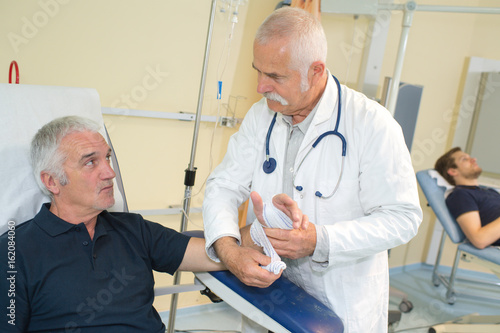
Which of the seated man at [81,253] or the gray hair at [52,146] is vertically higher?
the gray hair at [52,146]

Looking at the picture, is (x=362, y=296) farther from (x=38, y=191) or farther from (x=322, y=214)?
(x=38, y=191)

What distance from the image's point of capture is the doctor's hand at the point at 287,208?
3.76ft

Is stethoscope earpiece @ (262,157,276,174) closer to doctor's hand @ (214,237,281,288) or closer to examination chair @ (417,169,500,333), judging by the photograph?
doctor's hand @ (214,237,281,288)

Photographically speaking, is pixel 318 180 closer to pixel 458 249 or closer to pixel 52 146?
pixel 52 146

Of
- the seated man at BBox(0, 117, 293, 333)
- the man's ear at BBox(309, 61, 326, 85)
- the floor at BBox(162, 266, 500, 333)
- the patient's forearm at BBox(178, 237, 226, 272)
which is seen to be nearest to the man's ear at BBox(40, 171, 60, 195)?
the seated man at BBox(0, 117, 293, 333)

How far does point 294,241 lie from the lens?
45.8 inches

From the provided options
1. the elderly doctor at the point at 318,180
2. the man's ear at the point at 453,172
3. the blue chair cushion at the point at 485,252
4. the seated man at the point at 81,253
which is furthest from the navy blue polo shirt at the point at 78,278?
the man's ear at the point at 453,172

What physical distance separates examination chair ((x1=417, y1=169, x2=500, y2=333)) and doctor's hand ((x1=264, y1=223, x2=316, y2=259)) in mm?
1667

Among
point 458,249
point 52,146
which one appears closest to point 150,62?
point 52,146

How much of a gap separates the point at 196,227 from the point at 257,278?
151 centimetres

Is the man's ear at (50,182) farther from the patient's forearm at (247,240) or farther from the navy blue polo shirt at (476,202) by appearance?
the navy blue polo shirt at (476,202)

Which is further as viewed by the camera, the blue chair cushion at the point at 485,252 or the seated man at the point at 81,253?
the blue chair cushion at the point at 485,252

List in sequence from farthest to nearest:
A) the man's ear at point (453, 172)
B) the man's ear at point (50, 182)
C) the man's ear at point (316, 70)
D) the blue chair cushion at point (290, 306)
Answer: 1. the man's ear at point (453, 172)
2. the man's ear at point (50, 182)
3. the man's ear at point (316, 70)
4. the blue chair cushion at point (290, 306)

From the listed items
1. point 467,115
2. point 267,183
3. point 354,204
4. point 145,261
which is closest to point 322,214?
point 354,204
